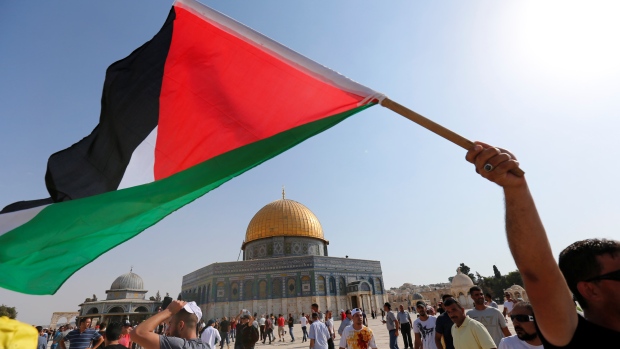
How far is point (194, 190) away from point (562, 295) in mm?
2432

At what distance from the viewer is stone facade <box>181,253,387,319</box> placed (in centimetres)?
3038

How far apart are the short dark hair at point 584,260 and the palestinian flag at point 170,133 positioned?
57.2 inches

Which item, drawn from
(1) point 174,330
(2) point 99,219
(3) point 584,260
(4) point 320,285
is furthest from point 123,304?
(3) point 584,260

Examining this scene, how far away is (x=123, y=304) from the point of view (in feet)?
138

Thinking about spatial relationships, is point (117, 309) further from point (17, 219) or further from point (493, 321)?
point (493, 321)

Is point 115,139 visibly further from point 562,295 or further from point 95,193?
point 562,295

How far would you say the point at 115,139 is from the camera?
3.10 m

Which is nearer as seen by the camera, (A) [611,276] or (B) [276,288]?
(A) [611,276]

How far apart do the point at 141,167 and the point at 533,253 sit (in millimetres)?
2888

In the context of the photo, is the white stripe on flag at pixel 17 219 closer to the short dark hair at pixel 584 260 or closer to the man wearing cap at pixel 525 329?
the short dark hair at pixel 584 260

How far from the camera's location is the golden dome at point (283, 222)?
34.5 m

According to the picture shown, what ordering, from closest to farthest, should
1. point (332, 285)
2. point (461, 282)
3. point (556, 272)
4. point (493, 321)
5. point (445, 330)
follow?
1. point (556, 272)
2. point (493, 321)
3. point (445, 330)
4. point (332, 285)
5. point (461, 282)

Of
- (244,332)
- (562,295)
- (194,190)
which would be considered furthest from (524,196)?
(244,332)

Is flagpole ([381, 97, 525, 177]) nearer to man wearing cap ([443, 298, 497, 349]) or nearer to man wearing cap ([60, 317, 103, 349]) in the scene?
man wearing cap ([443, 298, 497, 349])
